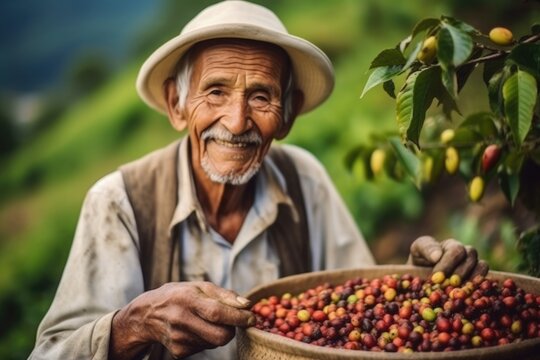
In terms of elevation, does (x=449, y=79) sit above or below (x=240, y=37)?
below

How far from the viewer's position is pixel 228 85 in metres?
2.95

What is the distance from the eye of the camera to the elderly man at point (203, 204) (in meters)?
2.81

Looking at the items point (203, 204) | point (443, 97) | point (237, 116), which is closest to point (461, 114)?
point (443, 97)

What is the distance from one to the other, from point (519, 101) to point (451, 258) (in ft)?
2.64

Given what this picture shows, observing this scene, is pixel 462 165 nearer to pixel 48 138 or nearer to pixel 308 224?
pixel 308 224

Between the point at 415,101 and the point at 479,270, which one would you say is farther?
the point at 479,270

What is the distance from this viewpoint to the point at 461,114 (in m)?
2.34

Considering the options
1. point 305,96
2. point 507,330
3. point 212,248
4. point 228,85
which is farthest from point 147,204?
point 507,330

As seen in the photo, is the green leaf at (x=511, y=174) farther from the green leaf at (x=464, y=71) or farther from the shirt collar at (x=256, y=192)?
the shirt collar at (x=256, y=192)

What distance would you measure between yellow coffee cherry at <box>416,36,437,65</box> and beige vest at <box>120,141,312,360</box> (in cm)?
123

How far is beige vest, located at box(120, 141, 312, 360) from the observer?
3.02 m

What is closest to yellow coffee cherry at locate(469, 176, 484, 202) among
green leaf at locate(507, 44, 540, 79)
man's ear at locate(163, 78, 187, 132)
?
green leaf at locate(507, 44, 540, 79)

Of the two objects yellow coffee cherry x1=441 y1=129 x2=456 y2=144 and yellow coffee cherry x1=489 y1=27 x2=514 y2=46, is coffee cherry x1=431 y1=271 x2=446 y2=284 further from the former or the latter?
yellow coffee cherry x1=489 y1=27 x2=514 y2=46

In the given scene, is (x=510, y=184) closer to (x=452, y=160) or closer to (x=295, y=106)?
(x=452, y=160)
